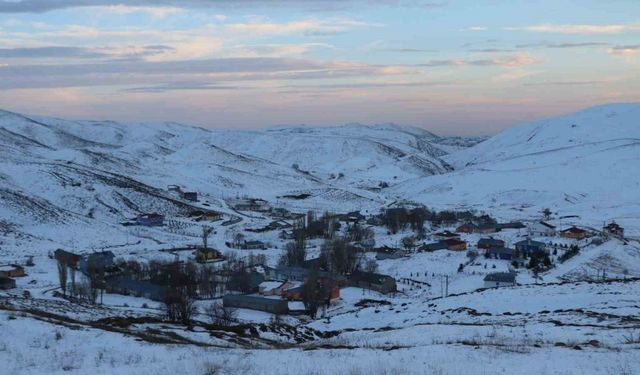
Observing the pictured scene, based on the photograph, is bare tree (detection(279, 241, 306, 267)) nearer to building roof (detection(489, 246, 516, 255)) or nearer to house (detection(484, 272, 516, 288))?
house (detection(484, 272, 516, 288))

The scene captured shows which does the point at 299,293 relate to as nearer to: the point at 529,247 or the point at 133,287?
the point at 133,287

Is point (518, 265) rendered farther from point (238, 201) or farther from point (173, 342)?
point (238, 201)

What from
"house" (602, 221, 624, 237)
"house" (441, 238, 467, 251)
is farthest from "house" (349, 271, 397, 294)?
"house" (602, 221, 624, 237)

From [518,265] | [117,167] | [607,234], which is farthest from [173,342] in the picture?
[117,167]

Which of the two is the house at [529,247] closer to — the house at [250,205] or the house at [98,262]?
the house at [98,262]

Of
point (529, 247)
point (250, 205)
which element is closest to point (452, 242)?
point (529, 247)

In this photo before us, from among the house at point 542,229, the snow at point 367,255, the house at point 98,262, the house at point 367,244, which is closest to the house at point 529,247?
the snow at point 367,255
